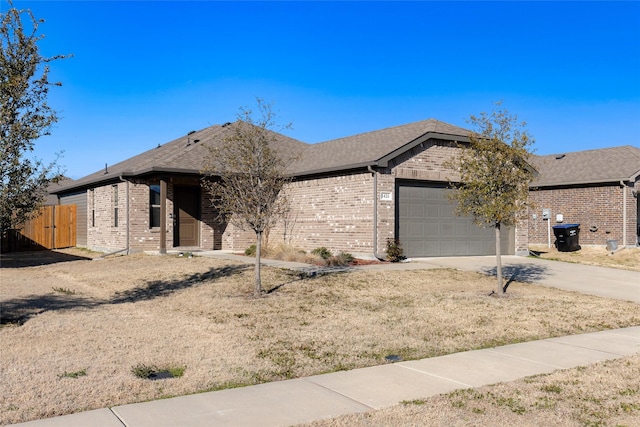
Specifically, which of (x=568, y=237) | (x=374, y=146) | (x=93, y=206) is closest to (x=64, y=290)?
(x=374, y=146)

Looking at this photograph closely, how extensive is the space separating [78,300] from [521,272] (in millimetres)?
11494

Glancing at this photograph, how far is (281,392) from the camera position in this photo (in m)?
5.47

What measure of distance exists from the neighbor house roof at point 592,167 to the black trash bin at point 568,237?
2.25m

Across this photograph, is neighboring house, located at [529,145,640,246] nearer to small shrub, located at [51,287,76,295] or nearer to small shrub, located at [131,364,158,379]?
small shrub, located at [51,287,76,295]

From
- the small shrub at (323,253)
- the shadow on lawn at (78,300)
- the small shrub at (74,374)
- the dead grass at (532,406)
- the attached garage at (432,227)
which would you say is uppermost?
the attached garage at (432,227)

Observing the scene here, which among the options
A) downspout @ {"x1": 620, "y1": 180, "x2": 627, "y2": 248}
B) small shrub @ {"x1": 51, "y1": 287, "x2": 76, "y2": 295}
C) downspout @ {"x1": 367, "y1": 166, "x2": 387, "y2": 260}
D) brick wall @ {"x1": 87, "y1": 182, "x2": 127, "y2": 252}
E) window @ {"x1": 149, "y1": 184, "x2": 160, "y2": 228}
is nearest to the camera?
small shrub @ {"x1": 51, "y1": 287, "x2": 76, "y2": 295}

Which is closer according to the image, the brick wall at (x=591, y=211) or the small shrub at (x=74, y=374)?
the small shrub at (x=74, y=374)

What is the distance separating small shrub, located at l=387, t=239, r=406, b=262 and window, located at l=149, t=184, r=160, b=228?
8.88 m

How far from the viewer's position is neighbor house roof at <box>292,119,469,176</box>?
17.4 m

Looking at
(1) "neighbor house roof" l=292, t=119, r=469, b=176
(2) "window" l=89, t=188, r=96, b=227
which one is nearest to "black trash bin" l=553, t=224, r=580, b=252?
(1) "neighbor house roof" l=292, t=119, r=469, b=176

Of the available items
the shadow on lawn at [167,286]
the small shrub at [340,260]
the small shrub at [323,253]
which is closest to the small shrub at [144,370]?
the shadow on lawn at [167,286]

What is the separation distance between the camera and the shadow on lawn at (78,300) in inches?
372

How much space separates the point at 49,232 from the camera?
25328 mm

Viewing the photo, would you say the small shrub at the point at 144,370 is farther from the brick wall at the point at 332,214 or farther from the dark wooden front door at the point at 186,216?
the dark wooden front door at the point at 186,216
